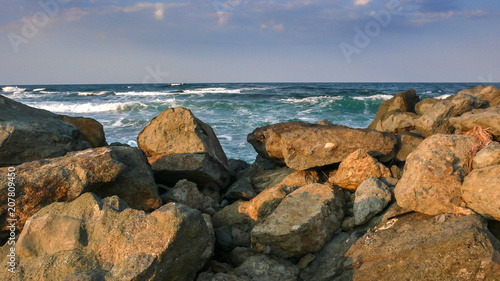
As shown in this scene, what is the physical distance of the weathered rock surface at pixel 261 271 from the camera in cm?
271

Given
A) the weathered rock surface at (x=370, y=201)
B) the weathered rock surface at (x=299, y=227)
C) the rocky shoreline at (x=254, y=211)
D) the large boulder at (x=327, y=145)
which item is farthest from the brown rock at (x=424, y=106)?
the weathered rock surface at (x=299, y=227)

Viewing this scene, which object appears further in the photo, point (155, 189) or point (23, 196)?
point (155, 189)

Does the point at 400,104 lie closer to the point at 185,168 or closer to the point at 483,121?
the point at 483,121

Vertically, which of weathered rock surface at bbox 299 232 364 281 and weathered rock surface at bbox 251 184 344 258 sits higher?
weathered rock surface at bbox 251 184 344 258

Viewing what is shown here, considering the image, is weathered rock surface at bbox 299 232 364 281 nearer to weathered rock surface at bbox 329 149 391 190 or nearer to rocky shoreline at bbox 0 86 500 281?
rocky shoreline at bbox 0 86 500 281

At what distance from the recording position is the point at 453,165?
3.22 metres

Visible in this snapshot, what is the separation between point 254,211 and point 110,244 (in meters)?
1.65

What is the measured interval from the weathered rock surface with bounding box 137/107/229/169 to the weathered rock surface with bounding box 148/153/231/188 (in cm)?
18

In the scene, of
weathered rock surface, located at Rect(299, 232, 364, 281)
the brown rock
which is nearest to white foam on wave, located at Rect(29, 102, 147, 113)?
the brown rock

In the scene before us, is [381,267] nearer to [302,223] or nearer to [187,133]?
[302,223]

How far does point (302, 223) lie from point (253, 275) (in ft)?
2.04

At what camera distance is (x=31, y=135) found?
13.3ft

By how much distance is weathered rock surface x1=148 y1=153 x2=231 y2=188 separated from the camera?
453 centimetres

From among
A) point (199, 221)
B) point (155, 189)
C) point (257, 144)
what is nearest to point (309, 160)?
point (257, 144)
